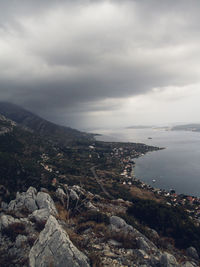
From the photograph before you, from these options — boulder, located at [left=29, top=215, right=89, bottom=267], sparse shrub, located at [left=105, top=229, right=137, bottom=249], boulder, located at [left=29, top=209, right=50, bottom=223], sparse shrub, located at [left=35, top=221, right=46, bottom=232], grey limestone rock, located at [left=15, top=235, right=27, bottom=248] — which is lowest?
sparse shrub, located at [left=105, top=229, right=137, bottom=249]

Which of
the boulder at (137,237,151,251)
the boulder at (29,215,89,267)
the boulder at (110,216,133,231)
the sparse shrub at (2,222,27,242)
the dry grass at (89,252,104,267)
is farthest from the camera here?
the boulder at (110,216,133,231)

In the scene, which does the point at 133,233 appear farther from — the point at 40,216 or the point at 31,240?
the point at 31,240

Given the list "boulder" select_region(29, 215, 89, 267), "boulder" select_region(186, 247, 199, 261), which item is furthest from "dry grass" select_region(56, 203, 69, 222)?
"boulder" select_region(186, 247, 199, 261)

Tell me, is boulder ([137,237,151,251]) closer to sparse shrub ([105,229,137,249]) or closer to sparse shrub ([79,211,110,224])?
sparse shrub ([105,229,137,249])

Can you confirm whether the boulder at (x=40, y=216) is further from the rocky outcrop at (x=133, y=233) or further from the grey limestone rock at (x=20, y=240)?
the rocky outcrop at (x=133, y=233)

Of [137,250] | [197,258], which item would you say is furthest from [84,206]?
[197,258]

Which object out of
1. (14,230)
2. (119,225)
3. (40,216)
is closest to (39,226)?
(40,216)

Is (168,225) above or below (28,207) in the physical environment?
below

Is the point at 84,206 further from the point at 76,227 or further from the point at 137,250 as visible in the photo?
the point at 137,250
